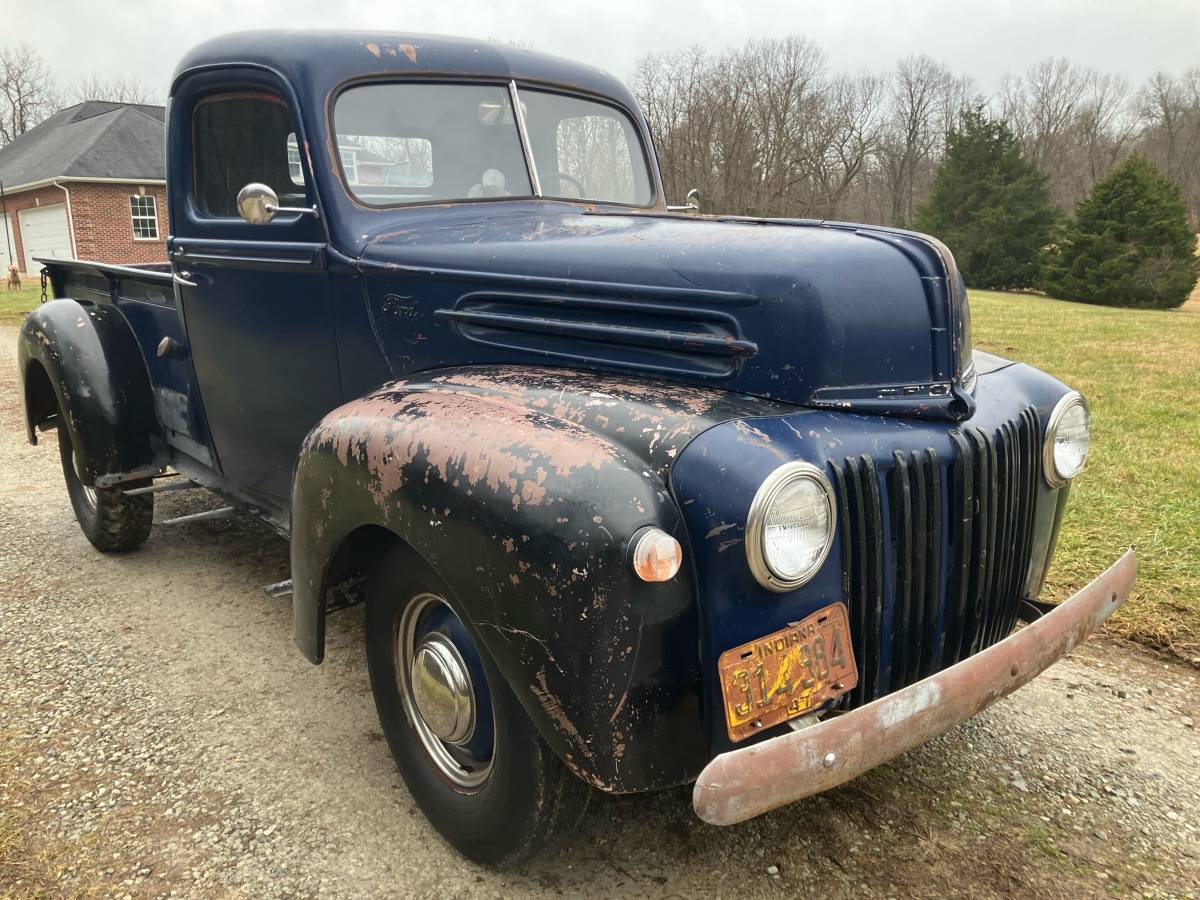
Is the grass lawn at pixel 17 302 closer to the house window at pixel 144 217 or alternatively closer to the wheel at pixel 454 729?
the house window at pixel 144 217

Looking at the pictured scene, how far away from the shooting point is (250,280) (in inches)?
119

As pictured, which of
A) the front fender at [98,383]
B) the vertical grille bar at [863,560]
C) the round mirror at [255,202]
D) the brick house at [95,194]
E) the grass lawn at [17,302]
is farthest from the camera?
the brick house at [95,194]

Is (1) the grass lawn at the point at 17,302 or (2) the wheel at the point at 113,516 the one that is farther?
(1) the grass lawn at the point at 17,302

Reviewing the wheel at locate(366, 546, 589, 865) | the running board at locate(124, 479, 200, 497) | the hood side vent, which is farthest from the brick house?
the wheel at locate(366, 546, 589, 865)

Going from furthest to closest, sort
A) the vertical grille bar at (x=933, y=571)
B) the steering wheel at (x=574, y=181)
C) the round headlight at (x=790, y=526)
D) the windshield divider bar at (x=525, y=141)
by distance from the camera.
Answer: the steering wheel at (x=574, y=181) < the windshield divider bar at (x=525, y=141) < the vertical grille bar at (x=933, y=571) < the round headlight at (x=790, y=526)

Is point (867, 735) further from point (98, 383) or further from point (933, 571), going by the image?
point (98, 383)

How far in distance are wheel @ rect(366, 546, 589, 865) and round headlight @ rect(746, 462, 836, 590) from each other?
603mm

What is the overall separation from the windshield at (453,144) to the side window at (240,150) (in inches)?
8.2

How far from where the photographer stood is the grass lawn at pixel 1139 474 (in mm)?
3479

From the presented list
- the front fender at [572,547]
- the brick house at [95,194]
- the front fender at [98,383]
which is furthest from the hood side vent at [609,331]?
the brick house at [95,194]

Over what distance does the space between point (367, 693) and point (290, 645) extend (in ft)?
1.61

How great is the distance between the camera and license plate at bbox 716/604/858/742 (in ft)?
5.43

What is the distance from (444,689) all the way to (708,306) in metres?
1.06

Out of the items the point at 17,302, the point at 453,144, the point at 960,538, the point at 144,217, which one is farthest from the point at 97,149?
the point at 960,538
